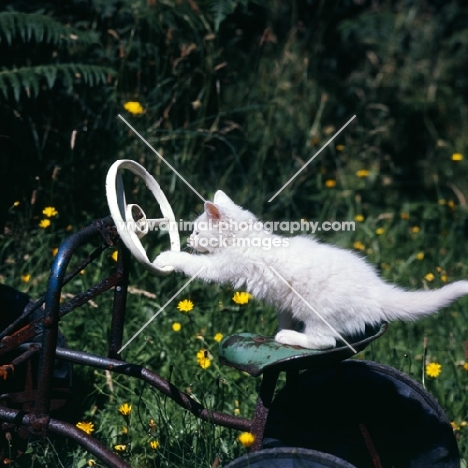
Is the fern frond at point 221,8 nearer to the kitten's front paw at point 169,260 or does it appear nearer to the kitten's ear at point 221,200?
the kitten's ear at point 221,200

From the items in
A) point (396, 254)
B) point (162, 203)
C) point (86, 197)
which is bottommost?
point (396, 254)

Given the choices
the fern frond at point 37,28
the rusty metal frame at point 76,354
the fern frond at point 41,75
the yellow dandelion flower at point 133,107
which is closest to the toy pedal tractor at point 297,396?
the rusty metal frame at point 76,354

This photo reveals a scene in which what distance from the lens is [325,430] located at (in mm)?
2680

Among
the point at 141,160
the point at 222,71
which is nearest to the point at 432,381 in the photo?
the point at 141,160

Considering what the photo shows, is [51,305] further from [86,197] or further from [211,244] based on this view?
[86,197]

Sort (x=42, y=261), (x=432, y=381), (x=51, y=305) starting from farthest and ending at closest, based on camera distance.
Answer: (x=42, y=261) → (x=432, y=381) → (x=51, y=305)

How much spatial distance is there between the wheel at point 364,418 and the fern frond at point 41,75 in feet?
6.38

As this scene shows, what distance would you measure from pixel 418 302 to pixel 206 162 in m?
2.36

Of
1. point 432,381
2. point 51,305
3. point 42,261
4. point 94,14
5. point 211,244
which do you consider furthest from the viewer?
point 94,14

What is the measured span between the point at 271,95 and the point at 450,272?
1.64 meters

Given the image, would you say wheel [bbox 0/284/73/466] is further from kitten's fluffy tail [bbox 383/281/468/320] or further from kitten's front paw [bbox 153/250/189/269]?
kitten's fluffy tail [bbox 383/281/468/320]

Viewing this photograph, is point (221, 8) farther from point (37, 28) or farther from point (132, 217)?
point (132, 217)

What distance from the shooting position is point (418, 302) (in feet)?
8.05

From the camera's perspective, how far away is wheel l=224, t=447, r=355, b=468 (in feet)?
7.00
